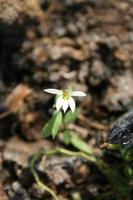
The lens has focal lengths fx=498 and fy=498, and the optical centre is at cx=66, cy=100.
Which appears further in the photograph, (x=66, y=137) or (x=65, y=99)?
(x=66, y=137)

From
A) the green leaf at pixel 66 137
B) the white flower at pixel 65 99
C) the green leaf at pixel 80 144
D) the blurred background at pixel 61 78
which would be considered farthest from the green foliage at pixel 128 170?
the white flower at pixel 65 99

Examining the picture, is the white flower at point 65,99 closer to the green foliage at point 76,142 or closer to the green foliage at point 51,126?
the green foliage at point 51,126

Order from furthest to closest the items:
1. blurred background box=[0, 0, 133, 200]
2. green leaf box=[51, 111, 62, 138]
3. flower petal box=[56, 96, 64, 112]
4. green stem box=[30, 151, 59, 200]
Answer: blurred background box=[0, 0, 133, 200] → green stem box=[30, 151, 59, 200] → green leaf box=[51, 111, 62, 138] → flower petal box=[56, 96, 64, 112]

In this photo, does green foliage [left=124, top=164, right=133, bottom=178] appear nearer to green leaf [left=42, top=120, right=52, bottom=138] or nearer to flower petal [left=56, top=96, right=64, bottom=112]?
green leaf [left=42, top=120, right=52, bottom=138]

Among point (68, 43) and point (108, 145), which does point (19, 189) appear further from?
point (68, 43)

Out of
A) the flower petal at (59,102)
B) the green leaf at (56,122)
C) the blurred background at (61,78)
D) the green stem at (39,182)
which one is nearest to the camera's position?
the flower petal at (59,102)

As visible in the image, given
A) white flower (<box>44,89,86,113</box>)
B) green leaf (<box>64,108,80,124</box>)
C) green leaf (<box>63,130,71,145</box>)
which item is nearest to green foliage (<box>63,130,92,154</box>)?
green leaf (<box>63,130,71,145</box>)

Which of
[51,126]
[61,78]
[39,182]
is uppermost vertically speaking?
[61,78]

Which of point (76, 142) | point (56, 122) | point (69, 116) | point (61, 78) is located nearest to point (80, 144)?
point (76, 142)

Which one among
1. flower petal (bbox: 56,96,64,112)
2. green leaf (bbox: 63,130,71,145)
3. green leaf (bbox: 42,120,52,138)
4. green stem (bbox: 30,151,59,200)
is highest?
flower petal (bbox: 56,96,64,112)

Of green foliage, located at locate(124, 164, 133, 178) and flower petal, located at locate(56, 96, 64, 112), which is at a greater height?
flower petal, located at locate(56, 96, 64, 112)

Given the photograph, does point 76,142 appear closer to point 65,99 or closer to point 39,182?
point 39,182

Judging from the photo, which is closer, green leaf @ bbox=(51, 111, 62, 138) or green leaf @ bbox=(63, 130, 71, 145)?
green leaf @ bbox=(51, 111, 62, 138)
